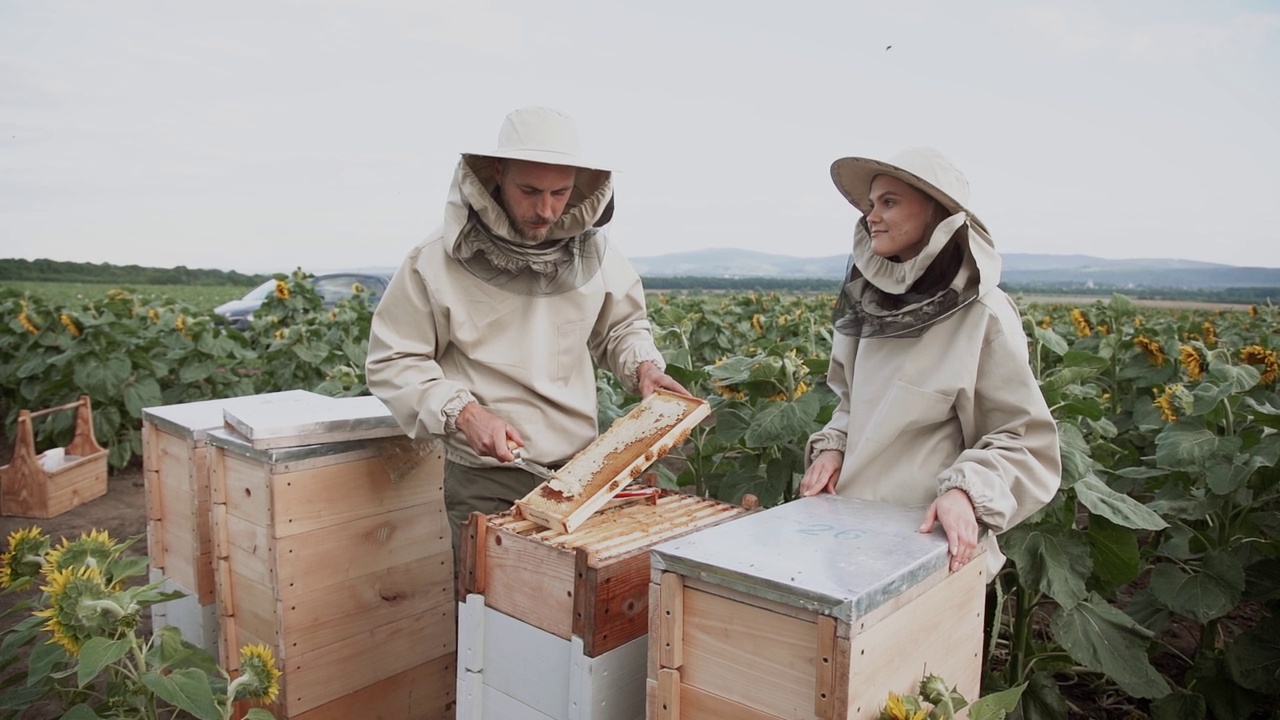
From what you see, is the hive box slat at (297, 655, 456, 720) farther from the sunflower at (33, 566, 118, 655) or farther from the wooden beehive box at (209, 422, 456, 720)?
the sunflower at (33, 566, 118, 655)

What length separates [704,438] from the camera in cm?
407

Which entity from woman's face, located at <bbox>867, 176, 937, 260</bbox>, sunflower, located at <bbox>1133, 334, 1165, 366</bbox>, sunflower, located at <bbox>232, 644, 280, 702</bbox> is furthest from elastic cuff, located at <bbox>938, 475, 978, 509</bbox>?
sunflower, located at <bbox>1133, 334, 1165, 366</bbox>

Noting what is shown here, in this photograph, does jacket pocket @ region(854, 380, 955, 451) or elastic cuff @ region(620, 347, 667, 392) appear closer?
jacket pocket @ region(854, 380, 955, 451)

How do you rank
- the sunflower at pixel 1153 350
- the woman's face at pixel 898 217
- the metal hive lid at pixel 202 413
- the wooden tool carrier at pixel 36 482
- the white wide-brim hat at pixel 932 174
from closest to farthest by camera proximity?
the white wide-brim hat at pixel 932 174, the woman's face at pixel 898 217, the metal hive lid at pixel 202 413, the sunflower at pixel 1153 350, the wooden tool carrier at pixel 36 482

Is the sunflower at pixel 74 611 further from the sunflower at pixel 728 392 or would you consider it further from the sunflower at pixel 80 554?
the sunflower at pixel 728 392

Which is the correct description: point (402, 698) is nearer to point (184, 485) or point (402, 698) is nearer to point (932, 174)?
point (184, 485)

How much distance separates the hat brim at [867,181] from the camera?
205 centimetres

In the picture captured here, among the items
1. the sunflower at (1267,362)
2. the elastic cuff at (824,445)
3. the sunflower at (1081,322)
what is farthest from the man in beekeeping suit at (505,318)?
the sunflower at (1081,322)

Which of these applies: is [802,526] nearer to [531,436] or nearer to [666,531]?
[666,531]

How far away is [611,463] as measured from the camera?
2.26 metres

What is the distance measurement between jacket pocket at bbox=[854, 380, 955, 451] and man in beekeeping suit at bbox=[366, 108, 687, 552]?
26.7 inches

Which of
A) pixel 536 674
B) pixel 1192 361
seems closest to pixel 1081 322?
pixel 1192 361

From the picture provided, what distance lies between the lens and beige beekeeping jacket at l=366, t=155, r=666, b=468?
101 inches

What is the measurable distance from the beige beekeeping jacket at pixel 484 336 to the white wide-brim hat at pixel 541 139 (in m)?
0.15
